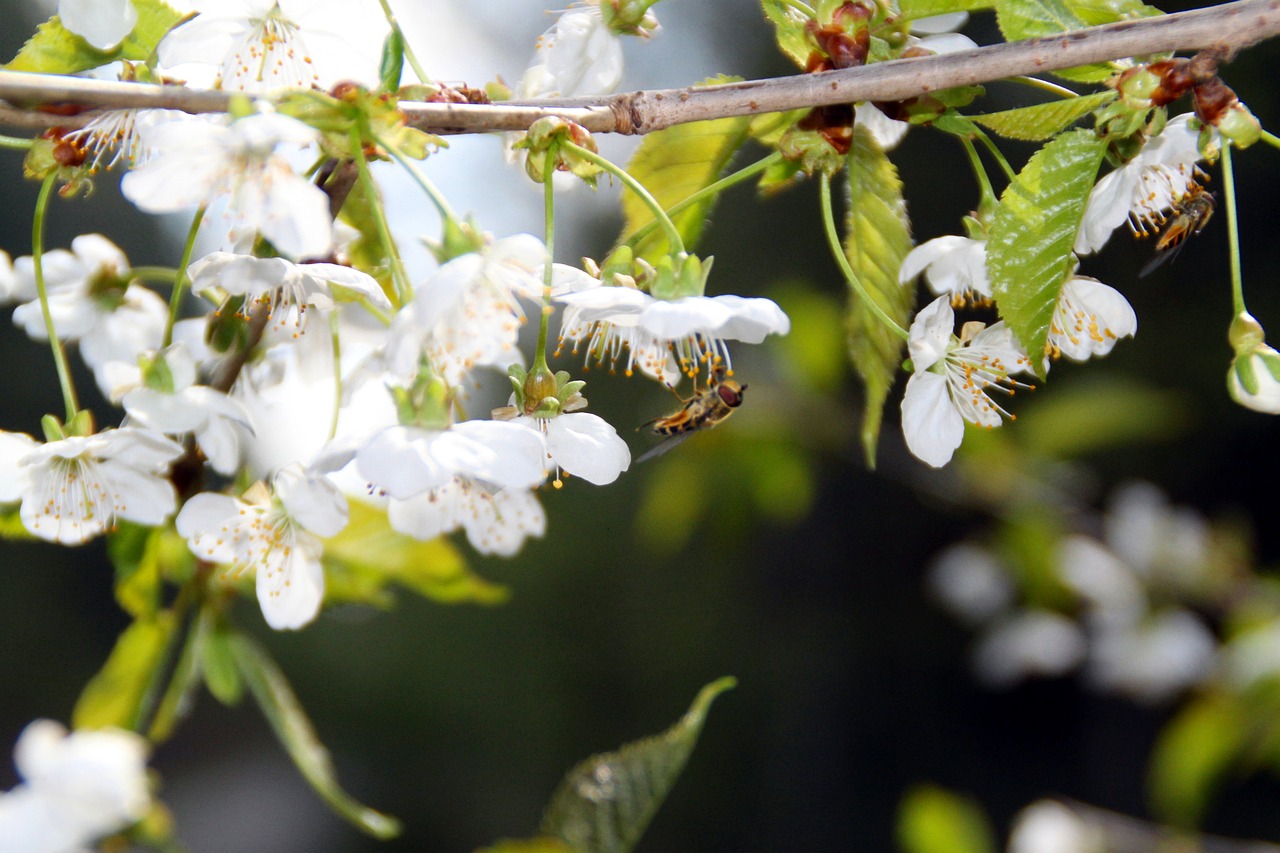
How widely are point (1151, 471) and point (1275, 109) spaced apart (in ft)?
4.26

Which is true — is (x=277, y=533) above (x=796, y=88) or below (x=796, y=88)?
below

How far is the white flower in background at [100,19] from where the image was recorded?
0.45 metres

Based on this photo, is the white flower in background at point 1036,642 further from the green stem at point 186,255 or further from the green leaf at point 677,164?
the green stem at point 186,255

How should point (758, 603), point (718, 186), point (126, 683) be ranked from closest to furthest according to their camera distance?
point (718, 186) < point (126, 683) < point (758, 603)

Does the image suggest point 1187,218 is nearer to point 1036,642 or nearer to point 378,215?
point 378,215

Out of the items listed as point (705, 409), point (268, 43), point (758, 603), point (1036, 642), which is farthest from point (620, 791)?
point (758, 603)

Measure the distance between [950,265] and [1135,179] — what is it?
0.33 feet

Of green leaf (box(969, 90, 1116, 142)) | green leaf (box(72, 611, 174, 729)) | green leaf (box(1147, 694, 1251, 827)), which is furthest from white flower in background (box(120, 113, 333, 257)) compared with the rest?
green leaf (box(1147, 694, 1251, 827))

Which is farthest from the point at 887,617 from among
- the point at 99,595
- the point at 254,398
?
the point at 99,595

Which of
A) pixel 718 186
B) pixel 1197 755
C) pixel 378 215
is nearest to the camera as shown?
pixel 378 215

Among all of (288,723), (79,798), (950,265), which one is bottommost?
(79,798)

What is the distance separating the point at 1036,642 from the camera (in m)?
2.18

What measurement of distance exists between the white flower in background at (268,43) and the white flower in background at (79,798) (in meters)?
0.54

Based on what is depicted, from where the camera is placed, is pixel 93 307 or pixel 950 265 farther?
pixel 93 307
